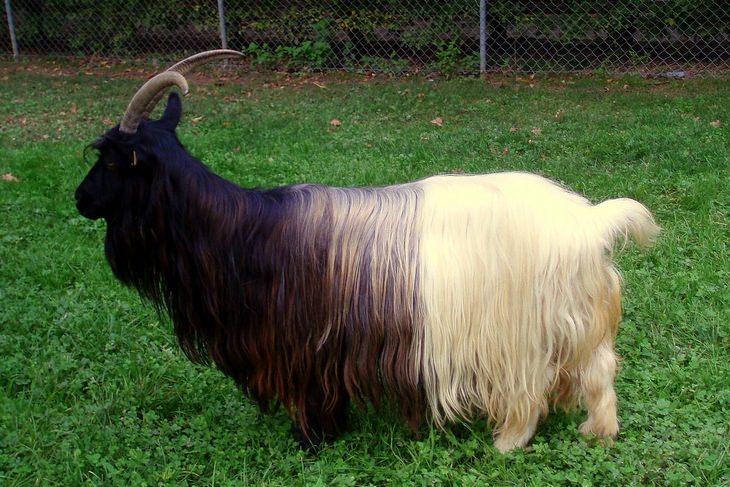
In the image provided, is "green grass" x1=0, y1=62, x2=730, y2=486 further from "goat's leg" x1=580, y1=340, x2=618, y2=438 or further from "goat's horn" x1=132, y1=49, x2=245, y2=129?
"goat's horn" x1=132, y1=49, x2=245, y2=129

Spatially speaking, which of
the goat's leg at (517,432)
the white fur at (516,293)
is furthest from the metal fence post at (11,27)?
the goat's leg at (517,432)

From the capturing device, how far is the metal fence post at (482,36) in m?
10.4

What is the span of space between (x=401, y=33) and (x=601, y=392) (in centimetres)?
884

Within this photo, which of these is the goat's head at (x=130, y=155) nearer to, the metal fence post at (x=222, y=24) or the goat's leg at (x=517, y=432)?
the goat's leg at (x=517, y=432)

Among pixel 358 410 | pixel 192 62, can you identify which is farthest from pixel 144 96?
pixel 358 410

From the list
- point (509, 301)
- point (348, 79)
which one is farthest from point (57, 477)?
point (348, 79)

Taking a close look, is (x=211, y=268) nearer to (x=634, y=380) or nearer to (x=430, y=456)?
(x=430, y=456)

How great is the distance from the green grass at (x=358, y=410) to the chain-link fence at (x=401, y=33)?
137 centimetres

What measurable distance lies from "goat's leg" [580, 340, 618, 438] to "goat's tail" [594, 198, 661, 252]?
0.44 m

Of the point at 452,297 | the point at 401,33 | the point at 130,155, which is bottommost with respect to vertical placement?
the point at 452,297

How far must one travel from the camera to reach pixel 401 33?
1153cm

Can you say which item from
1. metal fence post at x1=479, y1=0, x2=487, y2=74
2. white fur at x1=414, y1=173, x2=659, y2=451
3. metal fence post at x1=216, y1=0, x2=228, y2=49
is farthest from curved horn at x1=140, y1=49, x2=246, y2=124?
metal fence post at x1=216, y1=0, x2=228, y2=49

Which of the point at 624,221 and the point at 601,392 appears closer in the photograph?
the point at 624,221

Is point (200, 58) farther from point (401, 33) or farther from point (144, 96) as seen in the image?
point (401, 33)
